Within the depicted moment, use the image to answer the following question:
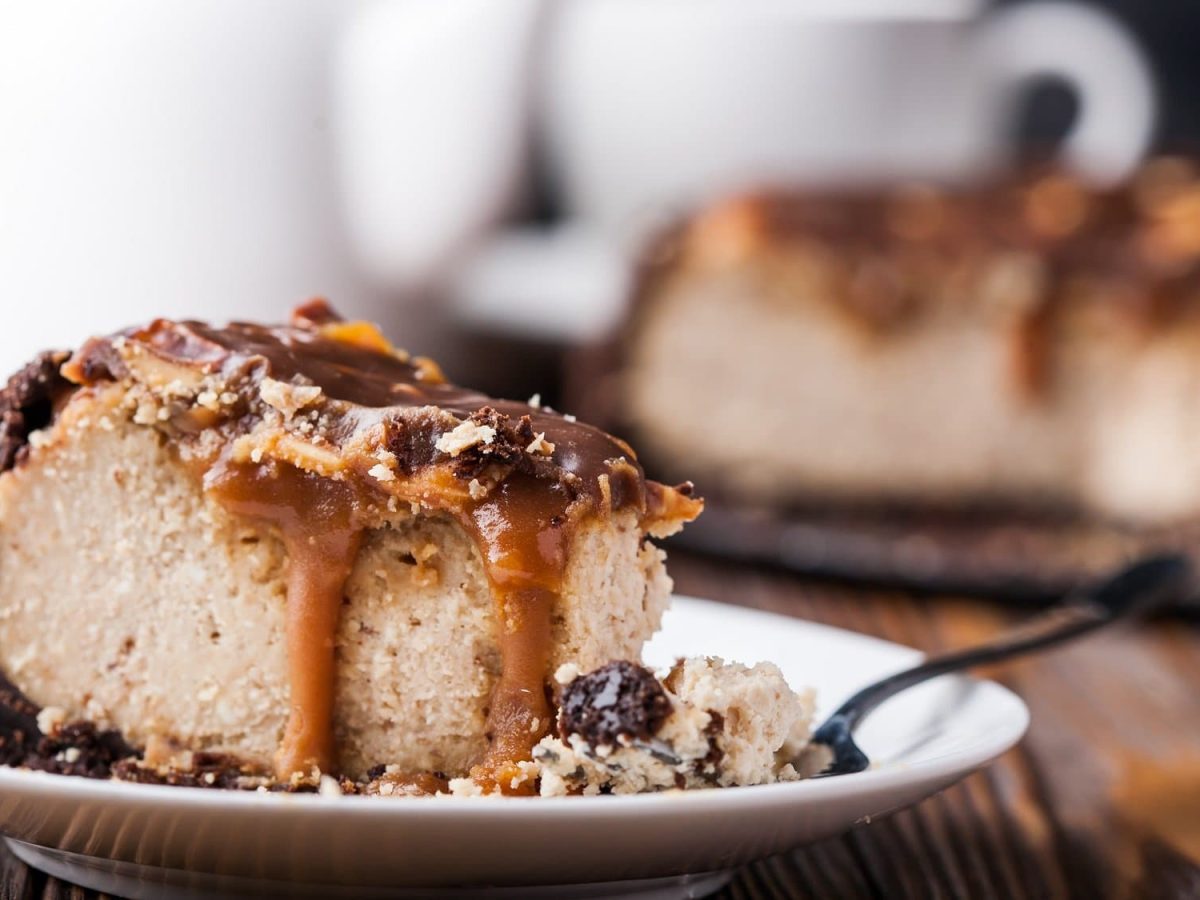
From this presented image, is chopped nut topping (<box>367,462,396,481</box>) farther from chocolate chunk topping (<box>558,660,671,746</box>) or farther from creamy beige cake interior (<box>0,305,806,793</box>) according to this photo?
chocolate chunk topping (<box>558,660,671,746</box>)

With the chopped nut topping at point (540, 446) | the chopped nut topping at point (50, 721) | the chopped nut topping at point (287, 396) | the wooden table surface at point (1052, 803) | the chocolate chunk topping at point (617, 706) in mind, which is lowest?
the wooden table surface at point (1052, 803)

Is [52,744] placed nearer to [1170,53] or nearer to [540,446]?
[540,446]

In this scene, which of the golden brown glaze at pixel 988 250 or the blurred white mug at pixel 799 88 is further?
the blurred white mug at pixel 799 88

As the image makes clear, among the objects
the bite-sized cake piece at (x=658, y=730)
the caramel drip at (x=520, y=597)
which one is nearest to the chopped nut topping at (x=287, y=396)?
the caramel drip at (x=520, y=597)

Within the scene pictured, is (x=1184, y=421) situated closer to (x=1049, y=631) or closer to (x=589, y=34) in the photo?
(x=1049, y=631)

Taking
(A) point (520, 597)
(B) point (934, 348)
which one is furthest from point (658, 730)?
(B) point (934, 348)

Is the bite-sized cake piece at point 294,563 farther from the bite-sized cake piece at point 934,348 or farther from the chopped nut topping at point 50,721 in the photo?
the bite-sized cake piece at point 934,348
